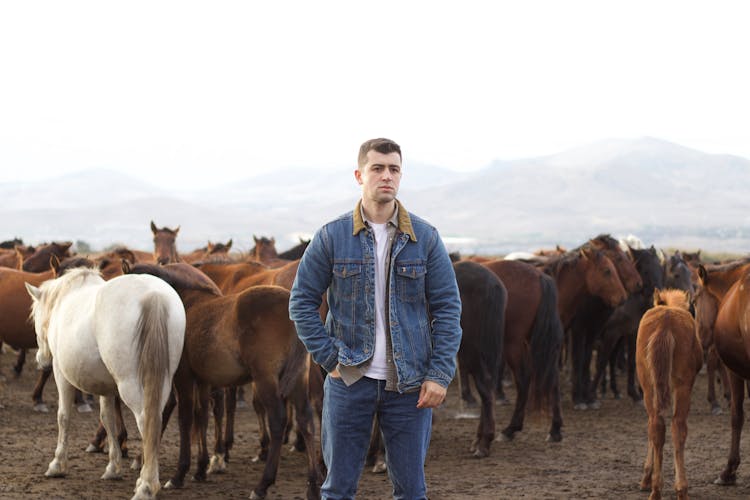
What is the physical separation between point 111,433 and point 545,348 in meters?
5.27

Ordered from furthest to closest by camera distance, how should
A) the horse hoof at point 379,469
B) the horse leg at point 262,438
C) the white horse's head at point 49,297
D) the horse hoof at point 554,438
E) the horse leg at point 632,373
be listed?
the horse leg at point 632,373 < the horse hoof at point 554,438 < the horse leg at point 262,438 < the horse hoof at point 379,469 < the white horse's head at point 49,297

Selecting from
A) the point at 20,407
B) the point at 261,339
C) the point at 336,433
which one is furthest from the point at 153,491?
the point at 20,407

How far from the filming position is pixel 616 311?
14.2 m

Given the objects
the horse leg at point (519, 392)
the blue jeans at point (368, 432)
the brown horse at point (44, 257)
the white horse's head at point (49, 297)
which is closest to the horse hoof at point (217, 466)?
the white horse's head at point (49, 297)

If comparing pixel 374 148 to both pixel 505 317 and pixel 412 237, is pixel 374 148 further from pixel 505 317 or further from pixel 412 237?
pixel 505 317

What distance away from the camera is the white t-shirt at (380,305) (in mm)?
4340

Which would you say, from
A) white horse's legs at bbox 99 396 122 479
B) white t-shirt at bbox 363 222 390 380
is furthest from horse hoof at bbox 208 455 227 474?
white t-shirt at bbox 363 222 390 380

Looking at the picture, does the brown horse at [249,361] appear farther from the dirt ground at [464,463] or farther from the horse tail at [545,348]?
the horse tail at [545,348]

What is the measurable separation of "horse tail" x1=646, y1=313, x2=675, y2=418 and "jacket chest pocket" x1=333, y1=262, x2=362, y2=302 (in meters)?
3.70

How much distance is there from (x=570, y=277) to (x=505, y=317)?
9.06ft

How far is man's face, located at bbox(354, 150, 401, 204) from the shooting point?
4316 mm

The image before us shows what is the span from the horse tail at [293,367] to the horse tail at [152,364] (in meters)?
0.92

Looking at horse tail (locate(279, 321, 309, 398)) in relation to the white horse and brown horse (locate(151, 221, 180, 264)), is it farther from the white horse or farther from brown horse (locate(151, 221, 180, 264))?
brown horse (locate(151, 221, 180, 264))

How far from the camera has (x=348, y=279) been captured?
4371 millimetres
